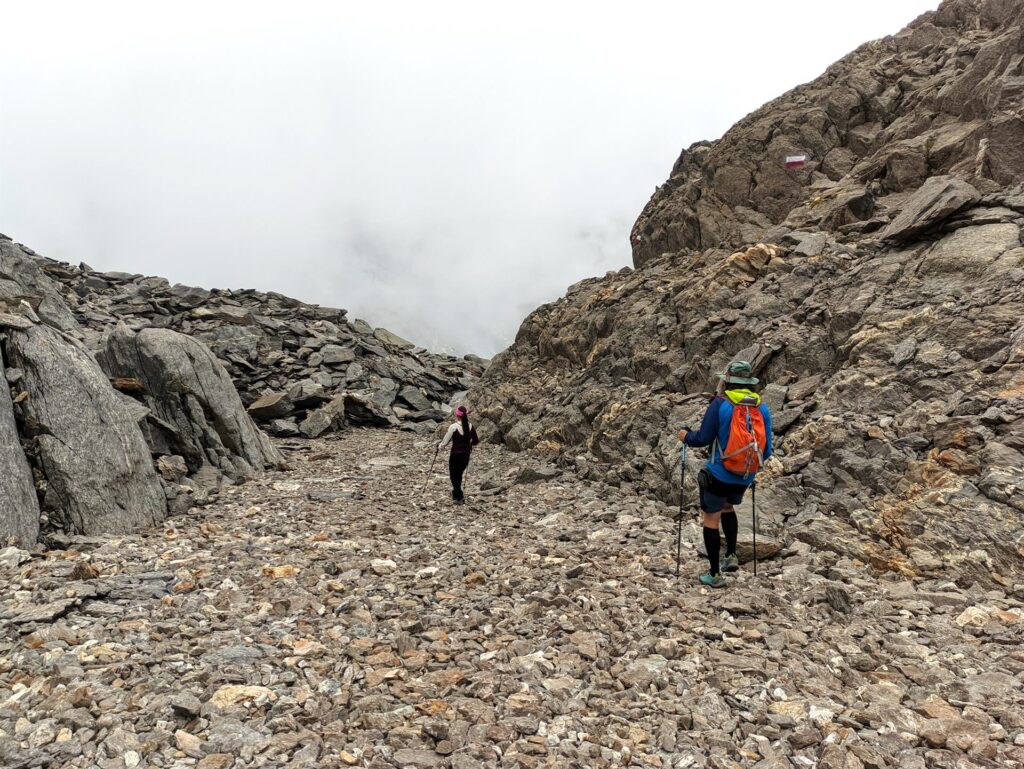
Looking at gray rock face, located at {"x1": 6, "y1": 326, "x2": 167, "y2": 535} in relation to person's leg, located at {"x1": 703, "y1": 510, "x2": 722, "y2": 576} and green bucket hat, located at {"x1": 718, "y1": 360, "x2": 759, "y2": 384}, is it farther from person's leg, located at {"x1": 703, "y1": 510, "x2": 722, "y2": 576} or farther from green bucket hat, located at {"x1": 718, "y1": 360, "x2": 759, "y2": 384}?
green bucket hat, located at {"x1": 718, "y1": 360, "x2": 759, "y2": 384}

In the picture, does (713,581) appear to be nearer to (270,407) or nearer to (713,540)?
(713,540)

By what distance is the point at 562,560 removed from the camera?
987 cm

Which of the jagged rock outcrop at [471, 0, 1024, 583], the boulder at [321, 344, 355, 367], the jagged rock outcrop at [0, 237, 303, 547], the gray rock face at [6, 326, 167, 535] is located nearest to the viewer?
the jagged rock outcrop at [471, 0, 1024, 583]

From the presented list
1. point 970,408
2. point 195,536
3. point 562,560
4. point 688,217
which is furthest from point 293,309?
point 970,408

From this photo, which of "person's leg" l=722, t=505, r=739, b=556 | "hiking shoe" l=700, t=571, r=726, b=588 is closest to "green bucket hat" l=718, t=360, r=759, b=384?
"person's leg" l=722, t=505, r=739, b=556

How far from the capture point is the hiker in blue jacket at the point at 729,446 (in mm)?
8008

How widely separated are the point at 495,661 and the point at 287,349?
39.4 m

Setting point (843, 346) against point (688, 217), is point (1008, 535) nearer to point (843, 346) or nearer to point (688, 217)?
point (843, 346)

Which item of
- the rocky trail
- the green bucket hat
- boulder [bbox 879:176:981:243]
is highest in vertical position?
boulder [bbox 879:176:981:243]

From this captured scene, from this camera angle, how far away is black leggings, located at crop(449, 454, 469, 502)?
15.9m

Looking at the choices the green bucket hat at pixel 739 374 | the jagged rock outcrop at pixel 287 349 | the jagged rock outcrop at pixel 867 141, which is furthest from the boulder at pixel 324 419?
the green bucket hat at pixel 739 374

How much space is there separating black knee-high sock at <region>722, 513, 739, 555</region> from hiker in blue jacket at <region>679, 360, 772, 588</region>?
0.21 meters

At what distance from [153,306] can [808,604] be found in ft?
169

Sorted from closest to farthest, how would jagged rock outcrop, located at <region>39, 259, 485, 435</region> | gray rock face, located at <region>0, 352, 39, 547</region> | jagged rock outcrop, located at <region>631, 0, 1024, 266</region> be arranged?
gray rock face, located at <region>0, 352, 39, 547</region> → jagged rock outcrop, located at <region>631, 0, 1024, 266</region> → jagged rock outcrop, located at <region>39, 259, 485, 435</region>
